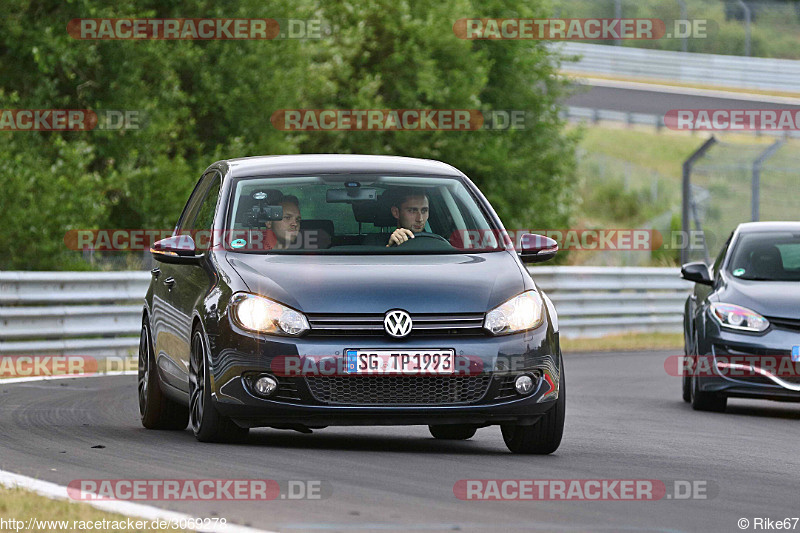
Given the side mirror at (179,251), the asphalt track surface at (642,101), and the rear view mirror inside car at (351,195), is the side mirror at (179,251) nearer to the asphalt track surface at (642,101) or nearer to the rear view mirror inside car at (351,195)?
the rear view mirror inside car at (351,195)

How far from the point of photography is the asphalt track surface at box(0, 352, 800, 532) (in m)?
6.64

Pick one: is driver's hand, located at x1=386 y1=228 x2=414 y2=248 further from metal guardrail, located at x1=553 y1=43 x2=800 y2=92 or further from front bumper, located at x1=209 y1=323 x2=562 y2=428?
metal guardrail, located at x1=553 y1=43 x2=800 y2=92

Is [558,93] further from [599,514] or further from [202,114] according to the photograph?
[599,514]

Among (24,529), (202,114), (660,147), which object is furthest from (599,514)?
(660,147)

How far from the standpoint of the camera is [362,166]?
989 cm

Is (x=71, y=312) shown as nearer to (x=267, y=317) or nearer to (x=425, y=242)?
(x=425, y=242)

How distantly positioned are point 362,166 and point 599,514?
3626 millimetres

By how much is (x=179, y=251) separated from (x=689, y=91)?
4767cm

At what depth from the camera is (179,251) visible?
31.0ft

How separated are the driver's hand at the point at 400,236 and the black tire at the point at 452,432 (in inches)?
52.8

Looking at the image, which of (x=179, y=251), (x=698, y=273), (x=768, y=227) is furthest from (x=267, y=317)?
(x=768, y=227)

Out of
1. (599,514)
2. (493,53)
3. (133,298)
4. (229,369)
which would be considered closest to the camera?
(599,514)

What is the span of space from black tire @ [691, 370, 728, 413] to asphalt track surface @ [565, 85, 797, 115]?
40161 millimetres

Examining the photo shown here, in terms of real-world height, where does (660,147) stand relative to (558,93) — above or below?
below
